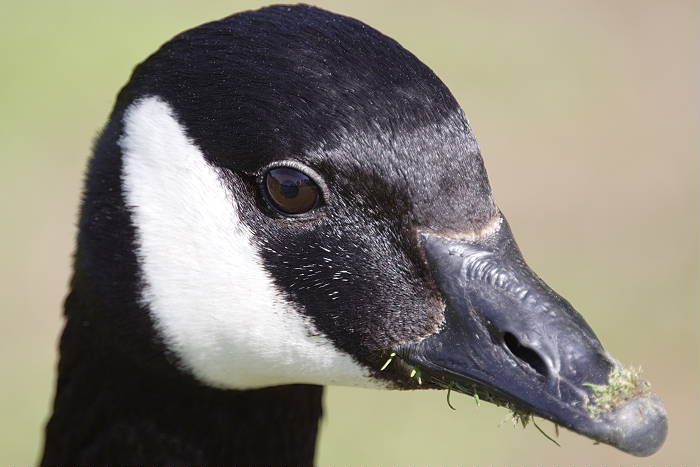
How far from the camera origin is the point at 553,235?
24.7ft

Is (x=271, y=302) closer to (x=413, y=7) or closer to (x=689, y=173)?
(x=689, y=173)

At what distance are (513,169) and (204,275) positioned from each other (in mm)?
5934

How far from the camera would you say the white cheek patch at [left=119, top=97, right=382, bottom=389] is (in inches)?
93.7

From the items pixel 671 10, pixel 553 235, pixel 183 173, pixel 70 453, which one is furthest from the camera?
pixel 671 10

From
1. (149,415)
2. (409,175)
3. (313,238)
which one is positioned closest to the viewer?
(409,175)

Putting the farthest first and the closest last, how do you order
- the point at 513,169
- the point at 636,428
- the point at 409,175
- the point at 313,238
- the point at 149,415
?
the point at 513,169 < the point at 149,415 < the point at 313,238 < the point at 409,175 < the point at 636,428

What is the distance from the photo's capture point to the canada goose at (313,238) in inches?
85.5

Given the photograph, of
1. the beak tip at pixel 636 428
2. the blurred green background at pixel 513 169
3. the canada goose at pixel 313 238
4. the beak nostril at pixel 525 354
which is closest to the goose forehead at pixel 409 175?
the canada goose at pixel 313 238

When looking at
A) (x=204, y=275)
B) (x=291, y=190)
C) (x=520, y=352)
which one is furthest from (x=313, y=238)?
(x=520, y=352)

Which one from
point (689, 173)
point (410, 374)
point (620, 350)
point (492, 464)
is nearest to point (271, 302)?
point (410, 374)

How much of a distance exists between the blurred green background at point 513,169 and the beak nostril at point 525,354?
12.5 ft

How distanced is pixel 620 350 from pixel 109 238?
481cm

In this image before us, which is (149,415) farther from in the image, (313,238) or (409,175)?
(409,175)

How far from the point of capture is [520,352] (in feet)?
7.05
